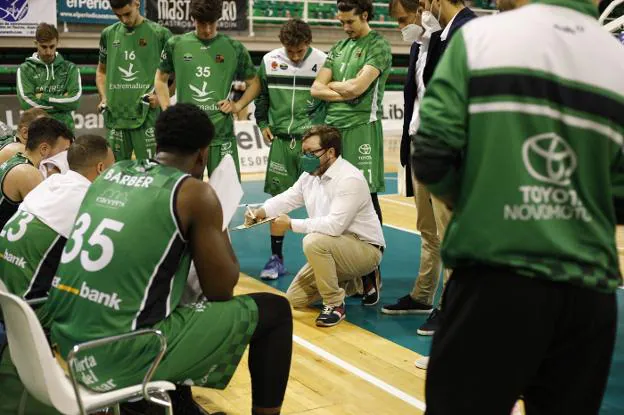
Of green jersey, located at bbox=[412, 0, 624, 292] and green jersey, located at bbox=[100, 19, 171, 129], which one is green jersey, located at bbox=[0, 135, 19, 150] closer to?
green jersey, located at bbox=[100, 19, 171, 129]

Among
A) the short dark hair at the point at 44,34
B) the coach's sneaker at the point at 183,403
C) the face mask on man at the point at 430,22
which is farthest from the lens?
the short dark hair at the point at 44,34

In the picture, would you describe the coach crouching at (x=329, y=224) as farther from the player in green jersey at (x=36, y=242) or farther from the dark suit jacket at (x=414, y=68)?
the player in green jersey at (x=36, y=242)

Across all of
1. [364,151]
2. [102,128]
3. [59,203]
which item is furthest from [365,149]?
[102,128]

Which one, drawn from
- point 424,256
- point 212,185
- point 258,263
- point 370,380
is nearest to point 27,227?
point 212,185

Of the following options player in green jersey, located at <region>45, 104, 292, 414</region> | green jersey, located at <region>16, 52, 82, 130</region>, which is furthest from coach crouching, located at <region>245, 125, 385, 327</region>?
green jersey, located at <region>16, 52, 82, 130</region>

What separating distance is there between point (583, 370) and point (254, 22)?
48.5 ft

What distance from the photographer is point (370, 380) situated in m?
4.29

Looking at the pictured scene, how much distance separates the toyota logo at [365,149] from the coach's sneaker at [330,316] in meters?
1.21

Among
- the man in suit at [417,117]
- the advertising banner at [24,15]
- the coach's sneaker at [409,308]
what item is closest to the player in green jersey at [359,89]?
the coach's sneaker at [409,308]

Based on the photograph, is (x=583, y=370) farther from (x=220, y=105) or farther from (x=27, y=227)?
(x=220, y=105)

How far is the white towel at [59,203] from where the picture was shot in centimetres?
344

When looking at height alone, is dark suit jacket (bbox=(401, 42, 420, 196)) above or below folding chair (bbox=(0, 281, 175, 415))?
above

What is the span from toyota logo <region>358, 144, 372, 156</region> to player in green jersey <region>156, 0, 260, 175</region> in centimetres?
108

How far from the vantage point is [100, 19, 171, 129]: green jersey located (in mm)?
6898
